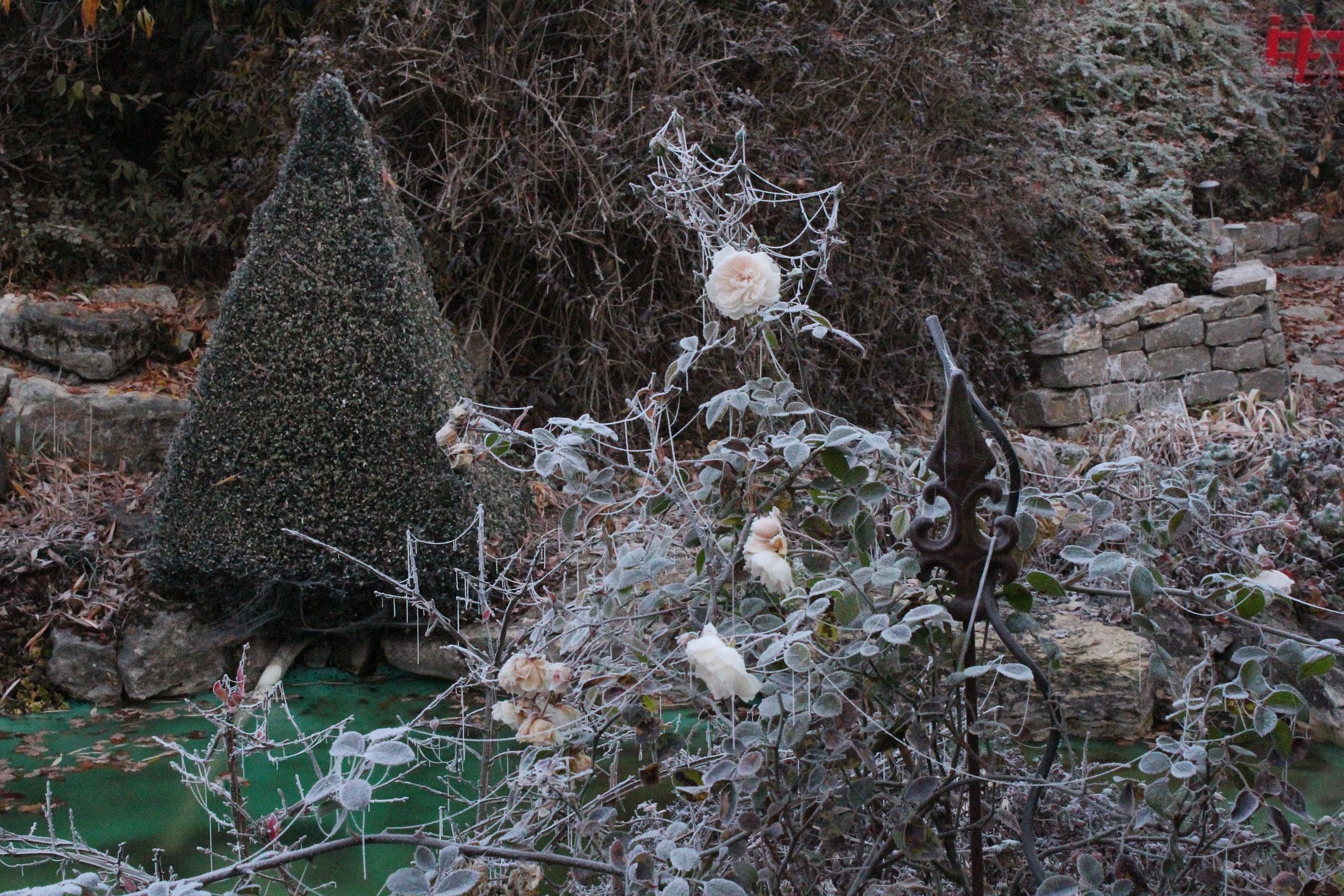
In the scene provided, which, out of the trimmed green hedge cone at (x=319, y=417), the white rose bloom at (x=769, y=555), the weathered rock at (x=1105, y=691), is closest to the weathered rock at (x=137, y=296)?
the trimmed green hedge cone at (x=319, y=417)

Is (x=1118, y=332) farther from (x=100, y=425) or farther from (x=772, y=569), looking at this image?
(x=772, y=569)

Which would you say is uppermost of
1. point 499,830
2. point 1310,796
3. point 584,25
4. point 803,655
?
point 584,25

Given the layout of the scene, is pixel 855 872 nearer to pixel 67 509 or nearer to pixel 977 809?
pixel 977 809

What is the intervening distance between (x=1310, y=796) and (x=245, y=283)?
379cm

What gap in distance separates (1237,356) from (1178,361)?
0.48 meters

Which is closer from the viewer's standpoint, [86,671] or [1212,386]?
[86,671]

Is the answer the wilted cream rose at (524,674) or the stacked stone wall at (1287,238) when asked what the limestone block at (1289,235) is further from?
the wilted cream rose at (524,674)

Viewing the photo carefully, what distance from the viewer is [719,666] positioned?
4.19 feet

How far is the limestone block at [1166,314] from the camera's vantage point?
23.0ft

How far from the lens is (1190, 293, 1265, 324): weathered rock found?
23.5ft

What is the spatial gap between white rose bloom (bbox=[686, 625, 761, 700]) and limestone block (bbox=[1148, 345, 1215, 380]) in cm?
638

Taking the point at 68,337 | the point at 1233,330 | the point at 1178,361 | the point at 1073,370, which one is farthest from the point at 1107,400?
the point at 68,337

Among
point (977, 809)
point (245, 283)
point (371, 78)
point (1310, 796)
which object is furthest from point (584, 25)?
point (977, 809)

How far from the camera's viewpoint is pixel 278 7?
5.66 meters
